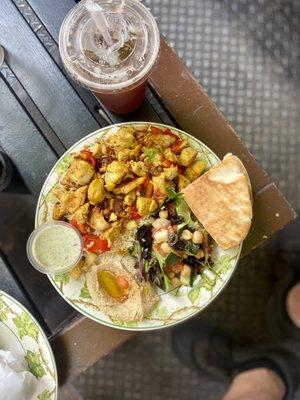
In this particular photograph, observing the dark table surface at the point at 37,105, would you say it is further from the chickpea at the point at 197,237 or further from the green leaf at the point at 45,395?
the chickpea at the point at 197,237

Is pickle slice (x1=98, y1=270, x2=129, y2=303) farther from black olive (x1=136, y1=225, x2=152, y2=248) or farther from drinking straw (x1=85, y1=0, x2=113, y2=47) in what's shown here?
drinking straw (x1=85, y1=0, x2=113, y2=47)

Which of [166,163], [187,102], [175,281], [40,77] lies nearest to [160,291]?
[175,281]

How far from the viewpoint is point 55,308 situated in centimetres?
127

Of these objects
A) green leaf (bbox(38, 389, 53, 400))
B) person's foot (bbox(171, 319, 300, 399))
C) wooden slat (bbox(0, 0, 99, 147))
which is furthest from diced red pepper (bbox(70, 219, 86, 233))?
person's foot (bbox(171, 319, 300, 399))

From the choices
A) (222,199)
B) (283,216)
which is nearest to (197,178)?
(222,199)

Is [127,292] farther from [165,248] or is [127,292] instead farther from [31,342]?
[31,342]

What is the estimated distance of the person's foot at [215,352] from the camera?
1.58 meters

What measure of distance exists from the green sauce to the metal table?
0.40 ft

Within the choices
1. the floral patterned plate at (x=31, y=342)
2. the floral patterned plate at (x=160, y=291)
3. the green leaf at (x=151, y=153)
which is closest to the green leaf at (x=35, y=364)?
the floral patterned plate at (x=31, y=342)

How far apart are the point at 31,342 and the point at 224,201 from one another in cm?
48

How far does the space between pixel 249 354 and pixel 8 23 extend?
1.07 metres

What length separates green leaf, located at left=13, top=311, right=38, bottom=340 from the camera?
1.16 meters

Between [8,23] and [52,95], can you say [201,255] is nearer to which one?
[52,95]

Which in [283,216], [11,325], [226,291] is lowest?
[226,291]
